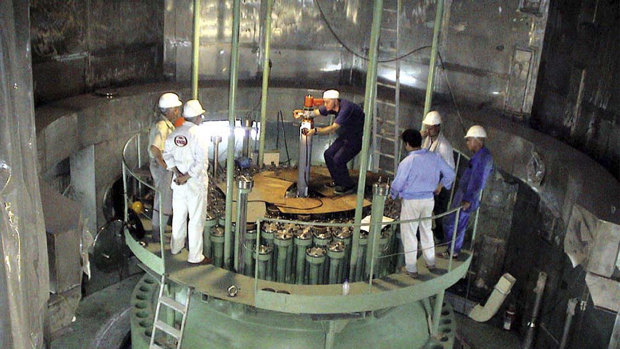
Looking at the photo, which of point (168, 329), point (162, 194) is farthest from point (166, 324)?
point (162, 194)

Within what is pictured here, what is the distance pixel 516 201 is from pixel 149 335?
20.9 ft

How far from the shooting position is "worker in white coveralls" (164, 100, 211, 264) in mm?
7324

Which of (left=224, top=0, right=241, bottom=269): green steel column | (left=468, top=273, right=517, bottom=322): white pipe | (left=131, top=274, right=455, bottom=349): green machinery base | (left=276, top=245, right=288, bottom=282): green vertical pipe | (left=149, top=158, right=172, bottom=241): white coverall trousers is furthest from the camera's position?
(left=468, top=273, right=517, bottom=322): white pipe

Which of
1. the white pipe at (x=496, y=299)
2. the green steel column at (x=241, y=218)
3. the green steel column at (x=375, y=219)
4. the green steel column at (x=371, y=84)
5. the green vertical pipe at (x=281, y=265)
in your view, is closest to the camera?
the green steel column at (x=371, y=84)

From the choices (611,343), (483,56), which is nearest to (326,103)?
(483,56)

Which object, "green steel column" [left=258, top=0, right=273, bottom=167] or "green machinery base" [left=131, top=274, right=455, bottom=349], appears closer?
"green machinery base" [left=131, top=274, right=455, bottom=349]


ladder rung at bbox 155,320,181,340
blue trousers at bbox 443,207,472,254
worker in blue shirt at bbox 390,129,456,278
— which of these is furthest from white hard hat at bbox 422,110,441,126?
ladder rung at bbox 155,320,181,340

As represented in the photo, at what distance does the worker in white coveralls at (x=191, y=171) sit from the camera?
24.0 feet

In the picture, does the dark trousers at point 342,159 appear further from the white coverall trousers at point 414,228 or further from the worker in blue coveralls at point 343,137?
the white coverall trousers at point 414,228

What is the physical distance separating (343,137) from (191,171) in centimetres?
293

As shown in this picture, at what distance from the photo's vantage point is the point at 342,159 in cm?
956

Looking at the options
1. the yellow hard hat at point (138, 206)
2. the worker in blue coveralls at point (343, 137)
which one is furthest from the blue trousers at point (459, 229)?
the yellow hard hat at point (138, 206)

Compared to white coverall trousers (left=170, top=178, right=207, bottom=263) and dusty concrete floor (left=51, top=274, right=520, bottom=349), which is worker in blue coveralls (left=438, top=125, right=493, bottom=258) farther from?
white coverall trousers (left=170, top=178, right=207, bottom=263)

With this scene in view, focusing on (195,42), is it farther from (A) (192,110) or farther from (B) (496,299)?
(B) (496,299)
